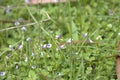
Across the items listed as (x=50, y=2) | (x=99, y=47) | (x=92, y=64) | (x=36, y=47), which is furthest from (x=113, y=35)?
(x=50, y=2)

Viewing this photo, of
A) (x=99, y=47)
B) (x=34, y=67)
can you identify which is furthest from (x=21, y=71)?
(x=99, y=47)

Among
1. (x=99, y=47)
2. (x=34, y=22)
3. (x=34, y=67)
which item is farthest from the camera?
(x=34, y=22)

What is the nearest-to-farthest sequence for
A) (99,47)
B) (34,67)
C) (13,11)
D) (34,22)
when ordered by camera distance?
(34,67), (99,47), (34,22), (13,11)

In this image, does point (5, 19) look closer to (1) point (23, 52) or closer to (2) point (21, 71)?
(1) point (23, 52)

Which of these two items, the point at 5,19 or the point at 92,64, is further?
the point at 5,19

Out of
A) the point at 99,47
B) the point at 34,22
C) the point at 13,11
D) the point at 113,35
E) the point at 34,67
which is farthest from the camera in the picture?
the point at 13,11

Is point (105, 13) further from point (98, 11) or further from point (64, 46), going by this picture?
point (64, 46)
